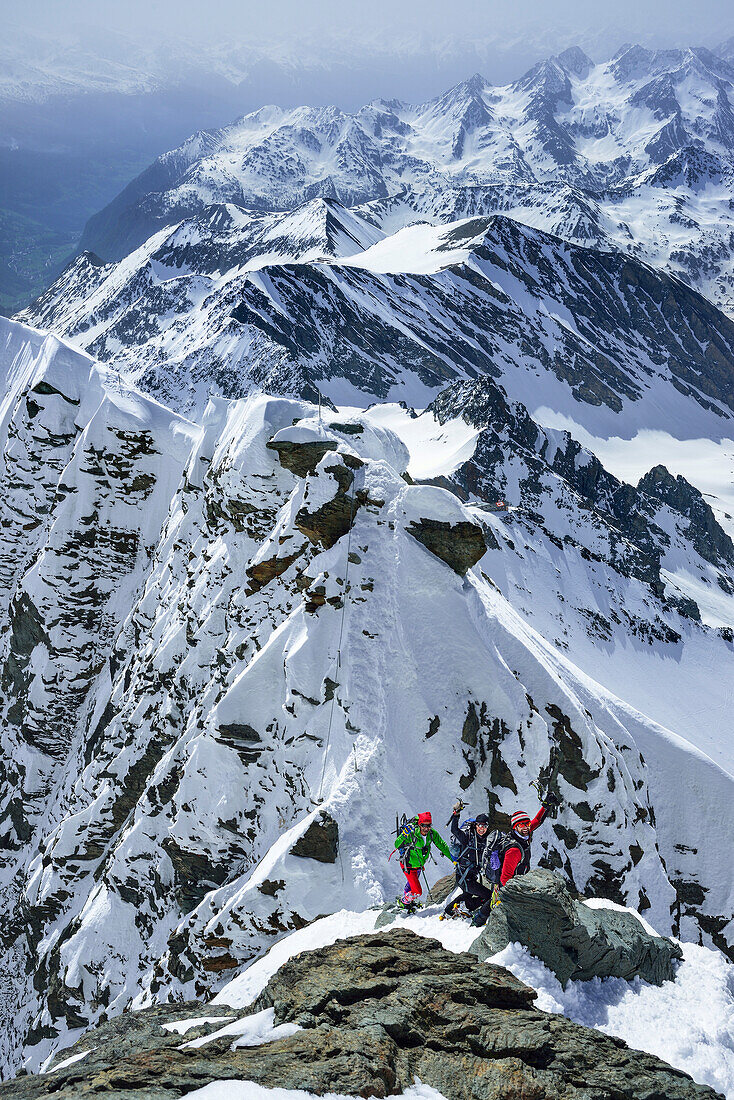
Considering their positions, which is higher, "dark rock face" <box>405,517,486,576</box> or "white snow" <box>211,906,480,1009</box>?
"dark rock face" <box>405,517,486,576</box>

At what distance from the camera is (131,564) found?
4153 centimetres

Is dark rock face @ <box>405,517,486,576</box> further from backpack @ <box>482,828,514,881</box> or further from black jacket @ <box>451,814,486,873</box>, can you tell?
backpack @ <box>482,828,514,881</box>

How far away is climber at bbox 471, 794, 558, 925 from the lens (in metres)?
14.3

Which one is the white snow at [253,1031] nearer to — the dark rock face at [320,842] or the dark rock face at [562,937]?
the dark rock face at [562,937]

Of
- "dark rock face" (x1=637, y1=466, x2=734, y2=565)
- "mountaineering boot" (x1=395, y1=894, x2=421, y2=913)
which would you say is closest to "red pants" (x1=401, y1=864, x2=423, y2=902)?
"mountaineering boot" (x1=395, y1=894, x2=421, y2=913)

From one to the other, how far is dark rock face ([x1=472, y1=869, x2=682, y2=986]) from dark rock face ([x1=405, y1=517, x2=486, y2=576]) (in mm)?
14251

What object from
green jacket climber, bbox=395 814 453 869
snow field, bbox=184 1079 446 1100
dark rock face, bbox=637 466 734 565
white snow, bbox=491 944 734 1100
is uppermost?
dark rock face, bbox=637 466 734 565

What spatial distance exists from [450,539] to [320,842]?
39.6ft

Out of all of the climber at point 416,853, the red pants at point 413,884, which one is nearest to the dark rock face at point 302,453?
the climber at point 416,853

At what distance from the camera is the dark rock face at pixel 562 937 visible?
40.6 ft

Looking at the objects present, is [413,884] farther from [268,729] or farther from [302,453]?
[302,453]

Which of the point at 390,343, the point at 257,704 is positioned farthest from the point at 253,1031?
the point at 390,343

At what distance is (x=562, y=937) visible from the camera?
12445 mm

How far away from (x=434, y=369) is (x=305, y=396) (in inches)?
2193
